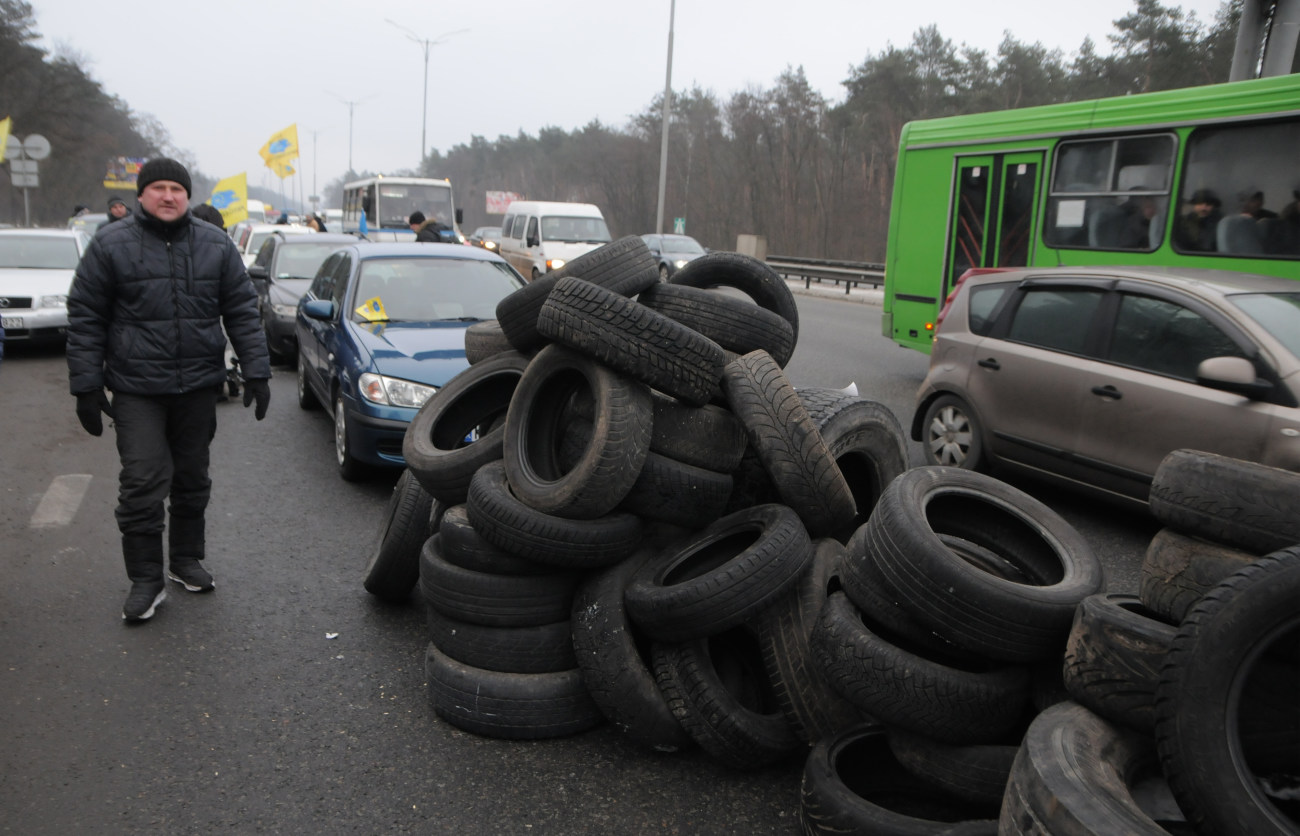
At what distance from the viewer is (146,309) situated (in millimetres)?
4699

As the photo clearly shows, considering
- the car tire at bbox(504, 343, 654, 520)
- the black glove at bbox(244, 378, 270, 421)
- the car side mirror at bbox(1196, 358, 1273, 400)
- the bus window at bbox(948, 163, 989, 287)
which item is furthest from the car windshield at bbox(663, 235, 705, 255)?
the car tire at bbox(504, 343, 654, 520)

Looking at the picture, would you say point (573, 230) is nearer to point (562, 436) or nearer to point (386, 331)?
point (386, 331)

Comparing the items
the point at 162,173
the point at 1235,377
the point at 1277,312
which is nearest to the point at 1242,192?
the point at 1277,312

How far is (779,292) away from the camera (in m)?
5.40

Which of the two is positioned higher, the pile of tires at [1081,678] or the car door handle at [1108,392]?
the car door handle at [1108,392]

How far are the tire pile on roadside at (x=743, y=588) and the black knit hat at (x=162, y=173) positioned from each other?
186 cm

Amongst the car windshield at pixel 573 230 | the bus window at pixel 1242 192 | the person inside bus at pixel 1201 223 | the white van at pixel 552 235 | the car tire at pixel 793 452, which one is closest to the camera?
the car tire at pixel 793 452

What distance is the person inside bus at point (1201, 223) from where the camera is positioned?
9.24 metres

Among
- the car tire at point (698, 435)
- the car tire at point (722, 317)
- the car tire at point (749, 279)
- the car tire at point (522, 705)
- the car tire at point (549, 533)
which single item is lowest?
the car tire at point (522, 705)

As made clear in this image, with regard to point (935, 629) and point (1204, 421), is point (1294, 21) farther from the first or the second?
point (935, 629)

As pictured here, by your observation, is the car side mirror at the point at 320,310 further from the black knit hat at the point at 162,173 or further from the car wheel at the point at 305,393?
the black knit hat at the point at 162,173

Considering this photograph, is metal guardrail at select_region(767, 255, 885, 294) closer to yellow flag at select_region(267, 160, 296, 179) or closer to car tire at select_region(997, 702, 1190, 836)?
yellow flag at select_region(267, 160, 296, 179)

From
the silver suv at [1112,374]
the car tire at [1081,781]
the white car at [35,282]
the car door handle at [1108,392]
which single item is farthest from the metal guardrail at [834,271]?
the car tire at [1081,781]

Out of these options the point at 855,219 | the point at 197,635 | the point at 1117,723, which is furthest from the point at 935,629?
the point at 855,219
